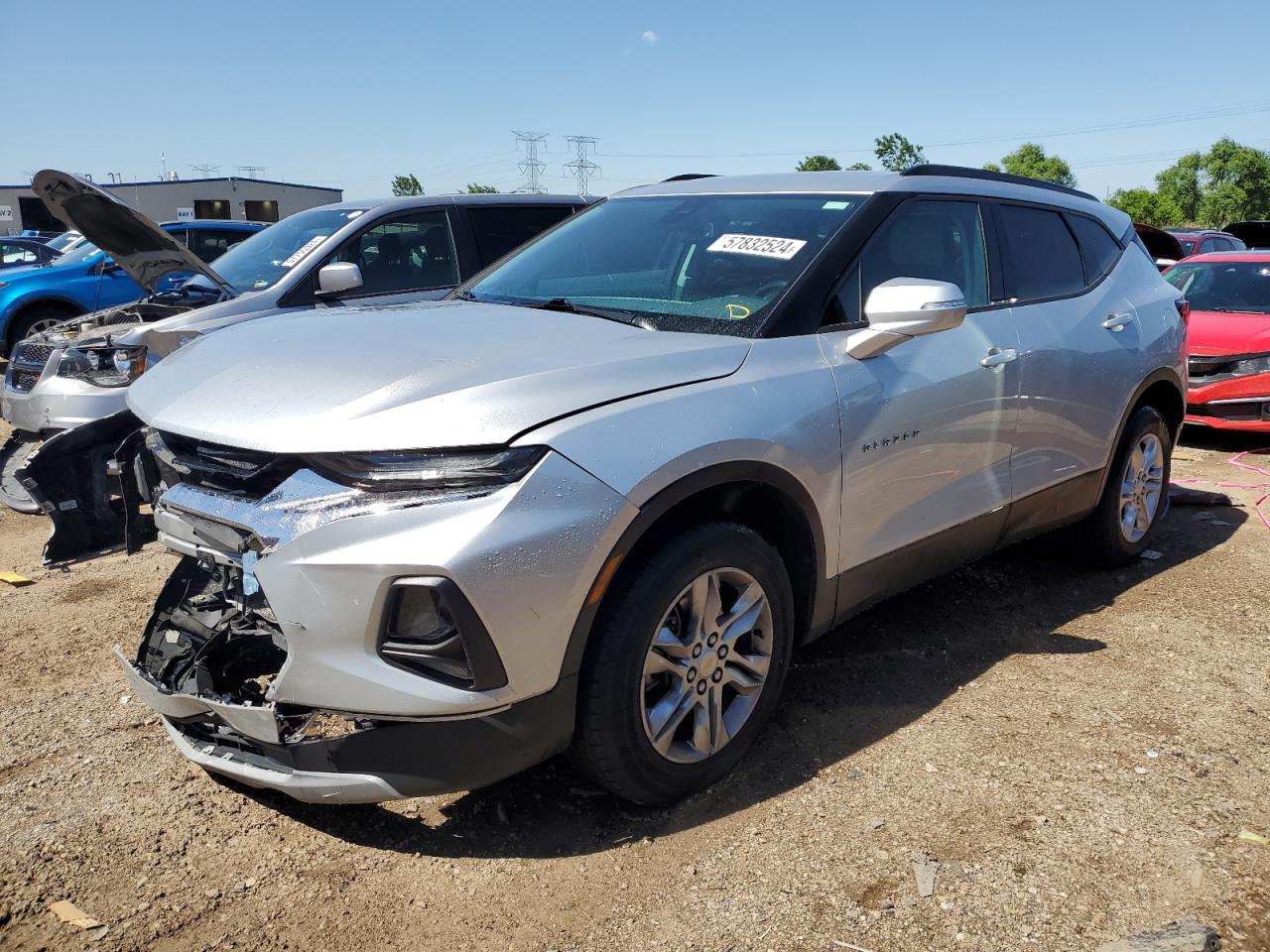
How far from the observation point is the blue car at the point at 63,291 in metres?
11.3

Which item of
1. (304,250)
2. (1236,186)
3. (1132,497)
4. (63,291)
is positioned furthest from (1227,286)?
(1236,186)

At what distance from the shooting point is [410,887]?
258 centimetres

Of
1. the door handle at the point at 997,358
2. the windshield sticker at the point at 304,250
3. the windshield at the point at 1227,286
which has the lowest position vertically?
the door handle at the point at 997,358

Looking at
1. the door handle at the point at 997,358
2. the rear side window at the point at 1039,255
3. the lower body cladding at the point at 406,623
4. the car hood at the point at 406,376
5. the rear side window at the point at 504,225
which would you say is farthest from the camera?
the rear side window at the point at 504,225

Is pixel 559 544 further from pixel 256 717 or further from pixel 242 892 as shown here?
pixel 242 892

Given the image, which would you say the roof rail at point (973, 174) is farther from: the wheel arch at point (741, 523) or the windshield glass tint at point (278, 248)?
the windshield glass tint at point (278, 248)

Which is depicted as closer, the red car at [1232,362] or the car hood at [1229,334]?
the red car at [1232,362]

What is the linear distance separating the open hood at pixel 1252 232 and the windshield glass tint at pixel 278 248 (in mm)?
15108

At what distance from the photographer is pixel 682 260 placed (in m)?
3.54

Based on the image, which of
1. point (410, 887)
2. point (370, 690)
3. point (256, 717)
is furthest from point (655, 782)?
point (256, 717)

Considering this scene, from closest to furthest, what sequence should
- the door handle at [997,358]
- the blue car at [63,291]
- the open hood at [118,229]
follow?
1. the door handle at [997,358]
2. the open hood at [118,229]
3. the blue car at [63,291]

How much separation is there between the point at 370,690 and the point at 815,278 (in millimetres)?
1885

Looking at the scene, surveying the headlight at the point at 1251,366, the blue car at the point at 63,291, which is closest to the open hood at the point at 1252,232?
the headlight at the point at 1251,366

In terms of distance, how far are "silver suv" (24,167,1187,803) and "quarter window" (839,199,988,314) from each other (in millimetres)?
16
